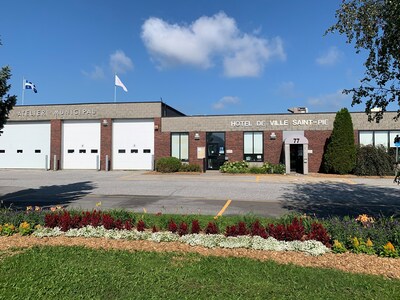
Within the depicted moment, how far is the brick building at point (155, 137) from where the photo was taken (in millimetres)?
24641

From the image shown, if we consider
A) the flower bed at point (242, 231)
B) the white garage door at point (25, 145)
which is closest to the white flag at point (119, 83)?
the white garage door at point (25, 145)

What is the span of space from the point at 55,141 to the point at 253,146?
1766cm

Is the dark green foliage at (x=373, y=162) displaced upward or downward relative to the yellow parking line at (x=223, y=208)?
upward

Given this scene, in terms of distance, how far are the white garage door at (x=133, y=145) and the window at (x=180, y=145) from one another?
6.34 ft

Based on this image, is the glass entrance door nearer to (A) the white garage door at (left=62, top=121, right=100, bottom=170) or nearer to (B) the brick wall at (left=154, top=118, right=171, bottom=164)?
(B) the brick wall at (left=154, top=118, right=171, bottom=164)

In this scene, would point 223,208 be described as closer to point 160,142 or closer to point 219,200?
point 219,200

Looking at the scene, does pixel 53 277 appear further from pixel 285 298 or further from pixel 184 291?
pixel 285 298

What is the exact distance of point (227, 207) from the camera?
32.3 feet

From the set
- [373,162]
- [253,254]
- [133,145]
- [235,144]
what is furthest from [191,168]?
[253,254]

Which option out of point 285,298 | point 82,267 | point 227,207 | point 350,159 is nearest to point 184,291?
point 285,298

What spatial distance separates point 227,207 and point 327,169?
15927 millimetres

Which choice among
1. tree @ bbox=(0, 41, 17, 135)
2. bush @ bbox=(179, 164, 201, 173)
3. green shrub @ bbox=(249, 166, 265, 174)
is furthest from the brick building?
tree @ bbox=(0, 41, 17, 135)

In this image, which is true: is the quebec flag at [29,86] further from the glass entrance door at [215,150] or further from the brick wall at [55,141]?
the glass entrance door at [215,150]

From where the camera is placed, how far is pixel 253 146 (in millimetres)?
25781
